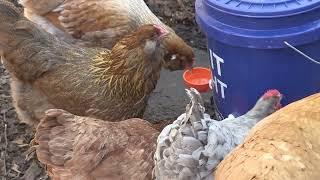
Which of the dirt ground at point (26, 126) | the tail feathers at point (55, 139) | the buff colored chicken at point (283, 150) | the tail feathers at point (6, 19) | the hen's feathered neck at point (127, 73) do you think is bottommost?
the dirt ground at point (26, 126)

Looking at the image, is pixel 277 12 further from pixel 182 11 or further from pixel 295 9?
pixel 182 11

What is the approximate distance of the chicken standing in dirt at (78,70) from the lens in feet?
10.7

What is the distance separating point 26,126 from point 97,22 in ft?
2.52

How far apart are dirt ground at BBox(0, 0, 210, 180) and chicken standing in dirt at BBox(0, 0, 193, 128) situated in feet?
1.06

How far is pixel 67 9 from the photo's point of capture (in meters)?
3.72

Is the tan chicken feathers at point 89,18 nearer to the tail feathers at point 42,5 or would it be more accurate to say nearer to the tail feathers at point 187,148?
the tail feathers at point 42,5

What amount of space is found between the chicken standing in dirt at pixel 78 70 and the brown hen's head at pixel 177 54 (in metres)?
0.29

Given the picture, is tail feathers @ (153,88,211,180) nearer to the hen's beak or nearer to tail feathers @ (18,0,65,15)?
the hen's beak

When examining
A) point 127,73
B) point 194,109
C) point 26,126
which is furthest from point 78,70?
point 194,109

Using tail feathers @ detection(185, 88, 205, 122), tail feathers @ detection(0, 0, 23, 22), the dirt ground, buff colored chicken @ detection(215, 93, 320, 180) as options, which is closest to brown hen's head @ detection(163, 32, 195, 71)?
the dirt ground

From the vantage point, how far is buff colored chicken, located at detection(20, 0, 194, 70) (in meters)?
3.67

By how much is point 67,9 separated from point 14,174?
3.42 feet

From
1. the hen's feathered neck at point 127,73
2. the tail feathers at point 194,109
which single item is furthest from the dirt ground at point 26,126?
the tail feathers at point 194,109

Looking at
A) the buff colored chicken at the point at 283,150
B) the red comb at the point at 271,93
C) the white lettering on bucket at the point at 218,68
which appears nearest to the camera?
the buff colored chicken at the point at 283,150
